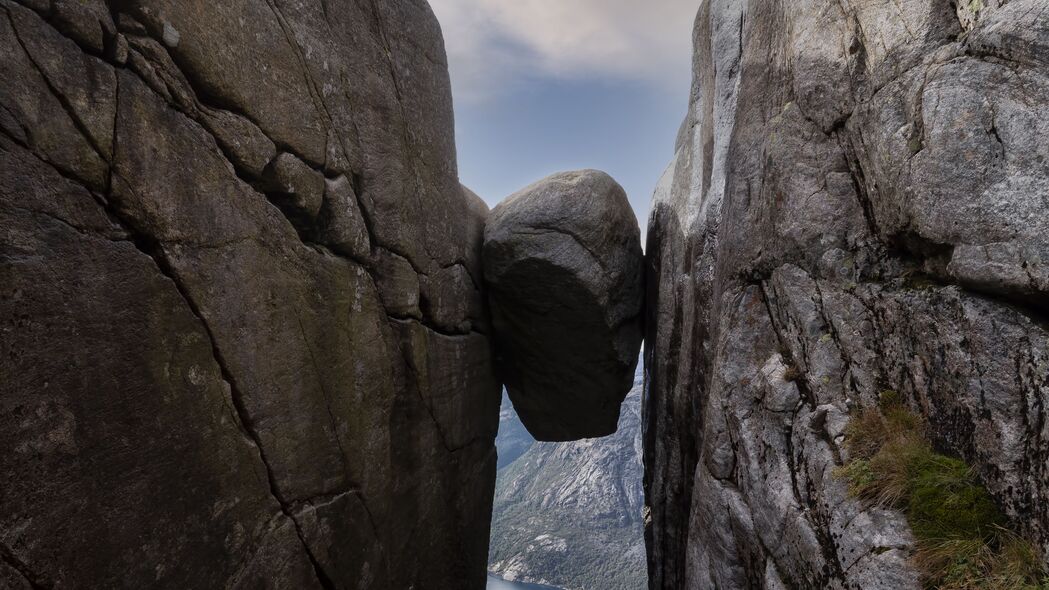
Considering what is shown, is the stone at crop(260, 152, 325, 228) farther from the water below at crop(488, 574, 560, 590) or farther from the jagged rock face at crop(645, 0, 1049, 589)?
the water below at crop(488, 574, 560, 590)

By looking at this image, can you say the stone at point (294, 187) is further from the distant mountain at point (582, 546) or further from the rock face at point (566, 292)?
the distant mountain at point (582, 546)

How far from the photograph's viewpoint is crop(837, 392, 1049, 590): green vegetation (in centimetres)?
442

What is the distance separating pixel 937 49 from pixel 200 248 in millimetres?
8143

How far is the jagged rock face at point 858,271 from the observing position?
485 cm

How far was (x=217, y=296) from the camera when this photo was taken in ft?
19.9

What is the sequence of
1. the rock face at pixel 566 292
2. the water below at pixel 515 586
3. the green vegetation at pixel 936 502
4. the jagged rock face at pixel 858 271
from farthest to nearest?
the water below at pixel 515 586
the rock face at pixel 566 292
the jagged rock face at pixel 858 271
the green vegetation at pixel 936 502

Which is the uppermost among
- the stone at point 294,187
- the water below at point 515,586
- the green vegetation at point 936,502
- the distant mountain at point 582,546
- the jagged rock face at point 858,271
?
the stone at point 294,187

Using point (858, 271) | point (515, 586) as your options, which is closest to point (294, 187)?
point (858, 271)

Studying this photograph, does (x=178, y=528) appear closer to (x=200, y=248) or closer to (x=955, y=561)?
(x=200, y=248)

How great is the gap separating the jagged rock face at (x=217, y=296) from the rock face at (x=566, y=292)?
2.91 m

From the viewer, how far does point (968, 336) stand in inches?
202

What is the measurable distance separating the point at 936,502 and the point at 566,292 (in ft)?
29.2

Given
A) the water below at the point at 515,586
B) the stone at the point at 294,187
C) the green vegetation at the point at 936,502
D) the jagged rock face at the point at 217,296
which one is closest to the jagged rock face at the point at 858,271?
the green vegetation at the point at 936,502

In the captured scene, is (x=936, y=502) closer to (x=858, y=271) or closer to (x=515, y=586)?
(x=858, y=271)
